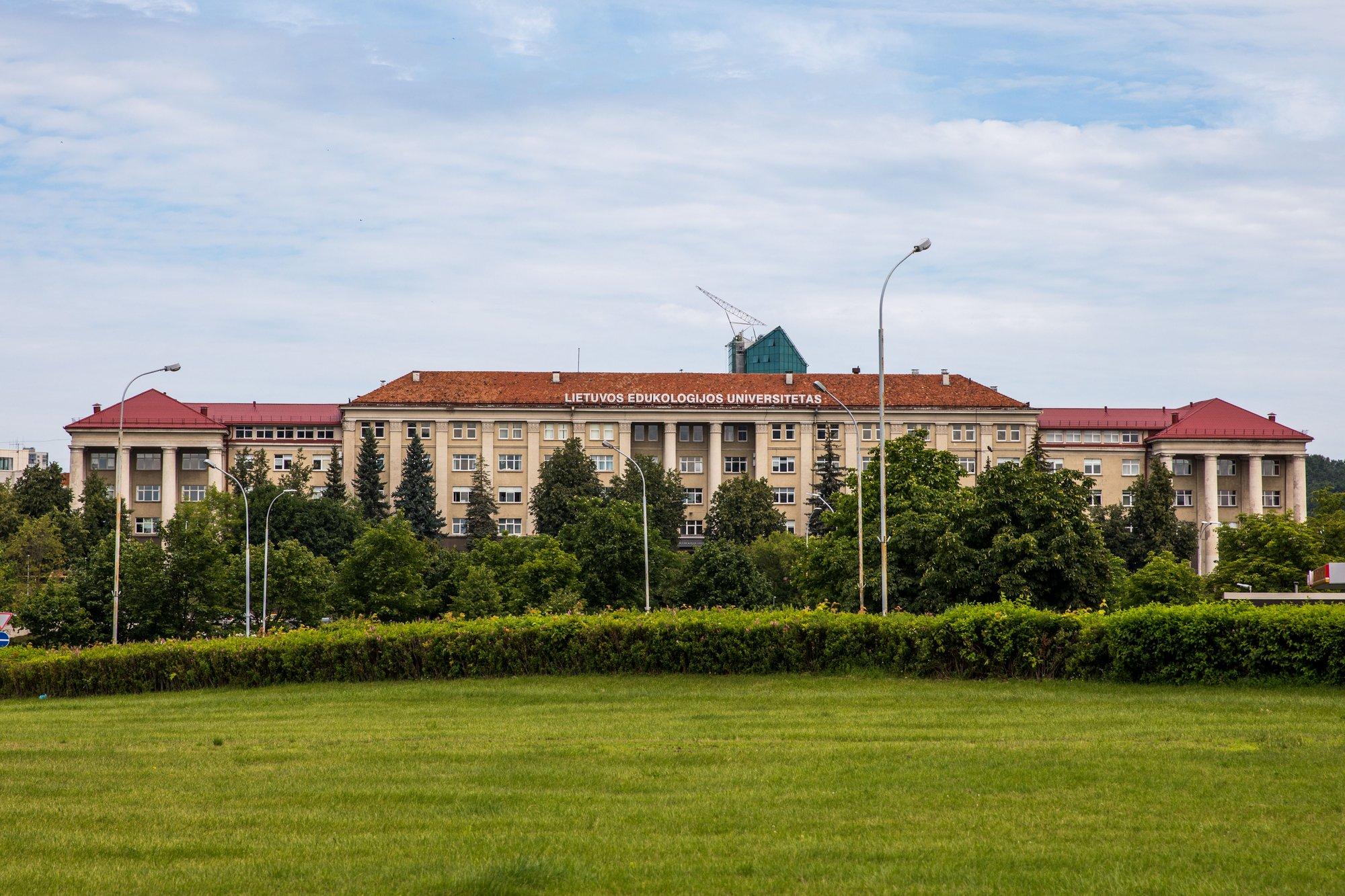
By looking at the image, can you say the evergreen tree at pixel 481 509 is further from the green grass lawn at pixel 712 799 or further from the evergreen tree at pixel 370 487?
the green grass lawn at pixel 712 799

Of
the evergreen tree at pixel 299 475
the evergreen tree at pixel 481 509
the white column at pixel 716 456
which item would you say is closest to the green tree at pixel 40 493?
the evergreen tree at pixel 299 475

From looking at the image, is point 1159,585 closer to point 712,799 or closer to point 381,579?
point 381,579

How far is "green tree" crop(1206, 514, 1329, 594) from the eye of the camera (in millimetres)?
68688

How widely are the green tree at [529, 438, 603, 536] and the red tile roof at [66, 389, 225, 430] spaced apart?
35.2 m

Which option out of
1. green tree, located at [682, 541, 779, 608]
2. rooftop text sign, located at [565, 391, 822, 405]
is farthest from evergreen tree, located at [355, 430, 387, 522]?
green tree, located at [682, 541, 779, 608]

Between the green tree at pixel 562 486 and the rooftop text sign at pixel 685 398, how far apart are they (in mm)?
12768

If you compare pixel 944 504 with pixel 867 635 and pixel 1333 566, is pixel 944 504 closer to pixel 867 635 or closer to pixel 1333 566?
pixel 1333 566

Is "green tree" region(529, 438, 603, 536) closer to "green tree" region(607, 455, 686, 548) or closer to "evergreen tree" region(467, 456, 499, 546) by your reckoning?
"green tree" region(607, 455, 686, 548)

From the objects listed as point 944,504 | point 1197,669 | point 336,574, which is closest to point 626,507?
point 336,574

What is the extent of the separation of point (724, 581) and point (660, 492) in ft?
138

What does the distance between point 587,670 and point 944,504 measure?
85.0 feet

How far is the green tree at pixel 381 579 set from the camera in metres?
66.7

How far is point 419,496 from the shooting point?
4825 inches

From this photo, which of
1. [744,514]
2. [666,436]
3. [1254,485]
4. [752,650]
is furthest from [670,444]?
[752,650]
